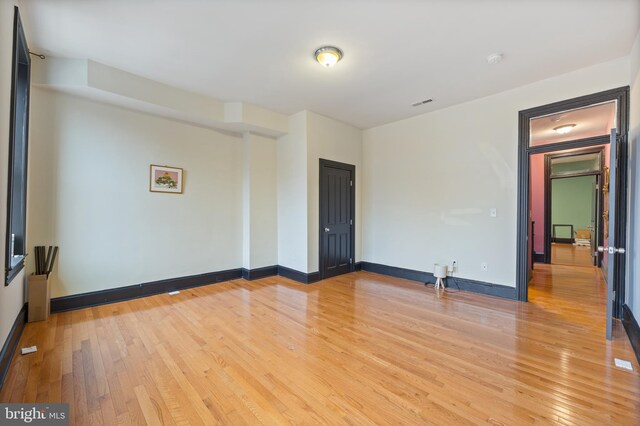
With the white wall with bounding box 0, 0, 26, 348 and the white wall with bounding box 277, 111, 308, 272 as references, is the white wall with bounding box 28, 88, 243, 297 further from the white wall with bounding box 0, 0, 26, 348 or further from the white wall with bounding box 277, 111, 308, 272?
the white wall with bounding box 0, 0, 26, 348

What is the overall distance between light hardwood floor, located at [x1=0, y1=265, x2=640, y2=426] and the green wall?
870 cm

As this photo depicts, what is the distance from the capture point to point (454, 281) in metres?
4.42

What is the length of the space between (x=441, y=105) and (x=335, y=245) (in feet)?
10.1

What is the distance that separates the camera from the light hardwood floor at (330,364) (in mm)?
1710

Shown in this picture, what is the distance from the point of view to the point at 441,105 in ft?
14.6

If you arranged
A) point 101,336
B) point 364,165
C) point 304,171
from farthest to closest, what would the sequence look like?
point 364,165 < point 304,171 < point 101,336

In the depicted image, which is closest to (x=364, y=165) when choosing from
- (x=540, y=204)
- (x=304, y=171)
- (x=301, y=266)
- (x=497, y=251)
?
(x=304, y=171)

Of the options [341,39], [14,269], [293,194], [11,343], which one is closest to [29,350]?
[11,343]

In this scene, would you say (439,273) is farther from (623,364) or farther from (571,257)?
(571,257)

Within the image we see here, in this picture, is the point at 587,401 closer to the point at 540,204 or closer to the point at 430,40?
the point at 430,40

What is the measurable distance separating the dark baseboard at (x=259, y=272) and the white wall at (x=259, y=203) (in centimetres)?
7

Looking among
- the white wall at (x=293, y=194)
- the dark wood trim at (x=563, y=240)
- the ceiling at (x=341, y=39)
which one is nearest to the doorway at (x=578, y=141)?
the ceiling at (x=341, y=39)

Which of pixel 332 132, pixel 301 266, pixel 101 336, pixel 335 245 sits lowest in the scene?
pixel 101 336

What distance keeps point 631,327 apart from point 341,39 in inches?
159
